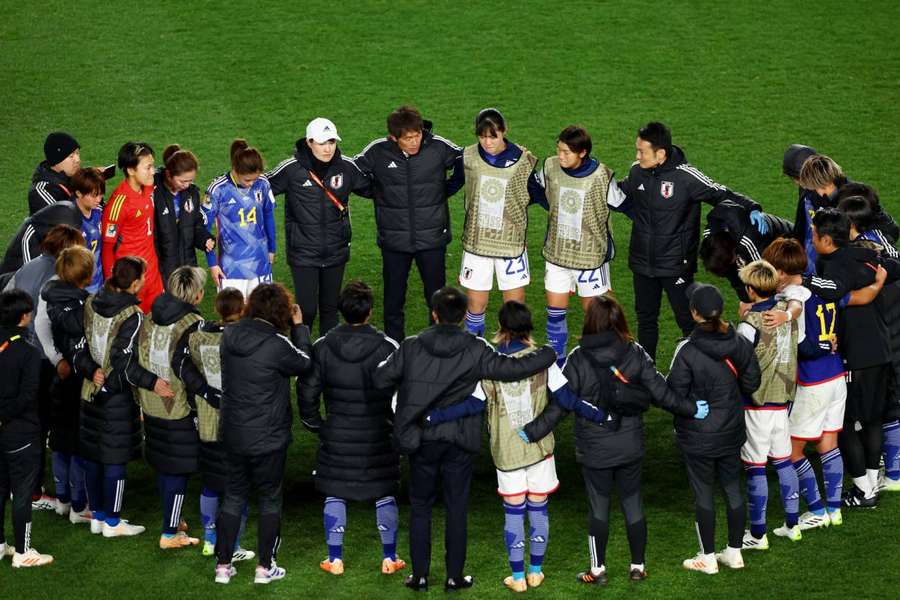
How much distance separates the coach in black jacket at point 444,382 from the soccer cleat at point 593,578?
765 mm

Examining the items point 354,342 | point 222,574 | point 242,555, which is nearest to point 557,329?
point 354,342

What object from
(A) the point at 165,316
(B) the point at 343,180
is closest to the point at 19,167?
(B) the point at 343,180

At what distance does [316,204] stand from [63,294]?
2239 millimetres

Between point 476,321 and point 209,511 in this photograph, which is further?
point 476,321

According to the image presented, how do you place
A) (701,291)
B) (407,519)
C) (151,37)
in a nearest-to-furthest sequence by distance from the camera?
1. (701,291)
2. (407,519)
3. (151,37)

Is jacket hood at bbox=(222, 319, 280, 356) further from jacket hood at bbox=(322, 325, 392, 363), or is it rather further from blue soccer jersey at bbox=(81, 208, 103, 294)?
blue soccer jersey at bbox=(81, 208, 103, 294)

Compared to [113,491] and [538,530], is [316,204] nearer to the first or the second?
[113,491]

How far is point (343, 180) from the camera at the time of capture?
953cm

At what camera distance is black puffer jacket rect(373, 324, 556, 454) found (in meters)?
6.98

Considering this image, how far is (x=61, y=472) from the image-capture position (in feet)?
26.9

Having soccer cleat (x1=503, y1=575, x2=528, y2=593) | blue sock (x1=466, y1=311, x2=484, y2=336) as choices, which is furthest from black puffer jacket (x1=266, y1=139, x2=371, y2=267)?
soccer cleat (x1=503, y1=575, x2=528, y2=593)

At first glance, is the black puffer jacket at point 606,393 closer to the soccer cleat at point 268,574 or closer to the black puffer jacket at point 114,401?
the soccer cleat at point 268,574

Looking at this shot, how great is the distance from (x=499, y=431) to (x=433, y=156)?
2868 millimetres

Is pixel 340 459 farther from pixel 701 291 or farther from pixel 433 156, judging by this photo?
pixel 433 156
